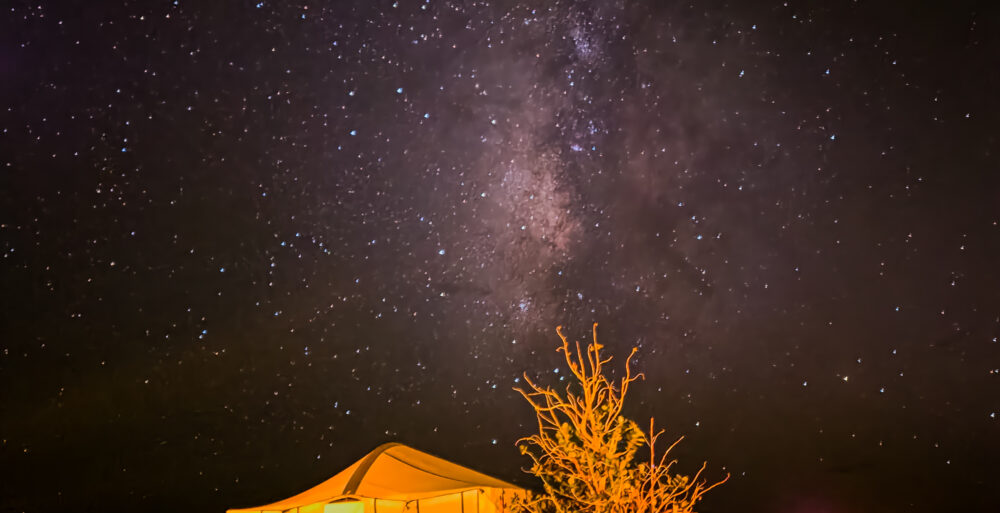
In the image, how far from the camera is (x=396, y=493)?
12.4 ft

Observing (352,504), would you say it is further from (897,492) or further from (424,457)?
(897,492)

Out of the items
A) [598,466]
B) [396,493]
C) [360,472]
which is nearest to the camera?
[598,466]

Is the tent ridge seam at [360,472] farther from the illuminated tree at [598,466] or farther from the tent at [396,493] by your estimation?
the illuminated tree at [598,466]

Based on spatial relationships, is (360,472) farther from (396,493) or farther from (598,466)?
(598,466)

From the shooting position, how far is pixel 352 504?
384 cm

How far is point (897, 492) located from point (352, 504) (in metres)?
5.77

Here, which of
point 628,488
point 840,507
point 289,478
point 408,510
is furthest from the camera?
point 840,507

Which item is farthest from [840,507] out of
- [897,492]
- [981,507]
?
[981,507]

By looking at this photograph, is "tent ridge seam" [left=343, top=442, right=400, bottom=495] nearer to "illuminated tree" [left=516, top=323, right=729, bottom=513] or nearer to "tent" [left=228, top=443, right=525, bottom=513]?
"tent" [left=228, top=443, right=525, bottom=513]

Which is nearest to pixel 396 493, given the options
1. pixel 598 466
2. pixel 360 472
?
pixel 360 472

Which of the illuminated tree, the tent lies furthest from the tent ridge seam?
the illuminated tree

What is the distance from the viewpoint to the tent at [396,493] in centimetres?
373

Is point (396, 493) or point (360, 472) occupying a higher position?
point (360, 472)

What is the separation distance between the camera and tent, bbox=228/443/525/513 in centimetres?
373
